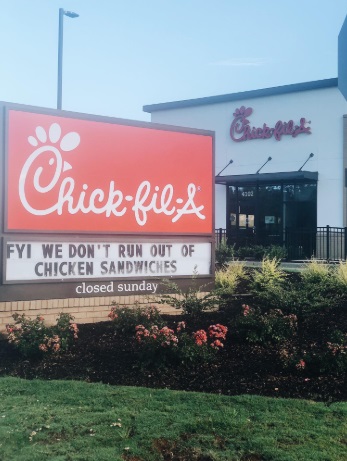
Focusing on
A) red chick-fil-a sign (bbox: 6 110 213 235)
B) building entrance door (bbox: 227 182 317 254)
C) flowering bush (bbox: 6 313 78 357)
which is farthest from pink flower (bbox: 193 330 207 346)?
building entrance door (bbox: 227 182 317 254)

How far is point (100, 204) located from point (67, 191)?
1.97 feet

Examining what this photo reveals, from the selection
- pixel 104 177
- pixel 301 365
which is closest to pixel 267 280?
pixel 104 177

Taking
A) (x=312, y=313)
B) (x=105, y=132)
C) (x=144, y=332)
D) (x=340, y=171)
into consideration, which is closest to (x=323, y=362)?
(x=144, y=332)

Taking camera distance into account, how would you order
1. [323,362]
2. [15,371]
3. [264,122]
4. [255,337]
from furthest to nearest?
[264,122] < [255,337] < [15,371] < [323,362]

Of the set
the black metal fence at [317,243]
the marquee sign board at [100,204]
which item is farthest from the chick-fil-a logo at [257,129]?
the marquee sign board at [100,204]

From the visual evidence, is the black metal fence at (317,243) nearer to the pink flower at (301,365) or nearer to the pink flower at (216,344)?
the pink flower at (216,344)

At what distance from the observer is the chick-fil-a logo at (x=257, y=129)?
29177mm

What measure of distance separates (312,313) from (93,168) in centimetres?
426

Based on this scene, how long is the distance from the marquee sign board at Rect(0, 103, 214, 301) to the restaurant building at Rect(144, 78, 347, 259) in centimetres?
1595

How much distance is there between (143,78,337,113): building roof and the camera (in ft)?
93.0

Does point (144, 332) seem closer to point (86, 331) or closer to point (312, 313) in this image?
point (86, 331)

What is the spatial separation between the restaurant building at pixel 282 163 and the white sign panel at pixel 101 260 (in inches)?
630

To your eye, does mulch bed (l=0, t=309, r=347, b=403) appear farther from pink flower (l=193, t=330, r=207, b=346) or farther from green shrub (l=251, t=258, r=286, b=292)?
green shrub (l=251, t=258, r=286, b=292)

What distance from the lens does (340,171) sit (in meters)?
Result: 28.1
